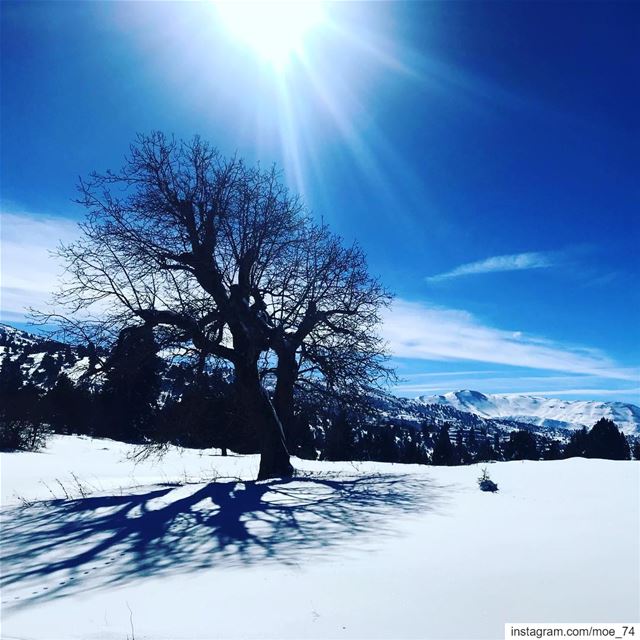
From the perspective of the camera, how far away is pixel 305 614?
9.66 feet

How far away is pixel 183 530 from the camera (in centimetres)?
570

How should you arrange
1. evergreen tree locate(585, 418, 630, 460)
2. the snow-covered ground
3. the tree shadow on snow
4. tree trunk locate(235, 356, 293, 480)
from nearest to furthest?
the snow-covered ground < the tree shadow on snow < tree trunk locate(235, 356, 293, 480) < evergreen tree locate(585, 418, 630, 460)

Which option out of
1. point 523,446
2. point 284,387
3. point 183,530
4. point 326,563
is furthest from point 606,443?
point 326,563

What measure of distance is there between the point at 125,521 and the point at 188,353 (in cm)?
549

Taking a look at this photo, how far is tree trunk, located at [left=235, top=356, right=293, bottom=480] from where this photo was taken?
456 inches

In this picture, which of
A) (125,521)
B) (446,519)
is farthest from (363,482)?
(125,521)

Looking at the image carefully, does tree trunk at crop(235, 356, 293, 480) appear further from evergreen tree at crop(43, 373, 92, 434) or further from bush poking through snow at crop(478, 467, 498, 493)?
evergreen tree at crop(43, 373, 92, 434)

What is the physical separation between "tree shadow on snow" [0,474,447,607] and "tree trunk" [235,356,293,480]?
264 cm

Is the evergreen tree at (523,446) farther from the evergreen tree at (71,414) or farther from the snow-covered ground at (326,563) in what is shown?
the snow-covered ground at (326,563)

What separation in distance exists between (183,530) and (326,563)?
2.59m

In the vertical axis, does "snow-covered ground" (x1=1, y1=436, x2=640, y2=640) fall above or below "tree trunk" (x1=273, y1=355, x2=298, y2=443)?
below

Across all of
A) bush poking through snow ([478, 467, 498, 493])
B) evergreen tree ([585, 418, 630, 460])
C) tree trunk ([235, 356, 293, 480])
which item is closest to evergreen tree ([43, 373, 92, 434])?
tree trunk ([235, 356, 293, 480])

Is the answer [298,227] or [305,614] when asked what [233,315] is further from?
[305,614]

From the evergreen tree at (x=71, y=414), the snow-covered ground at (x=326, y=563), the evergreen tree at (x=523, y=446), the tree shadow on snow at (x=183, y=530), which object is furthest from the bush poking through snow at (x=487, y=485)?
the evergreen tree at (x=523, y=446)
